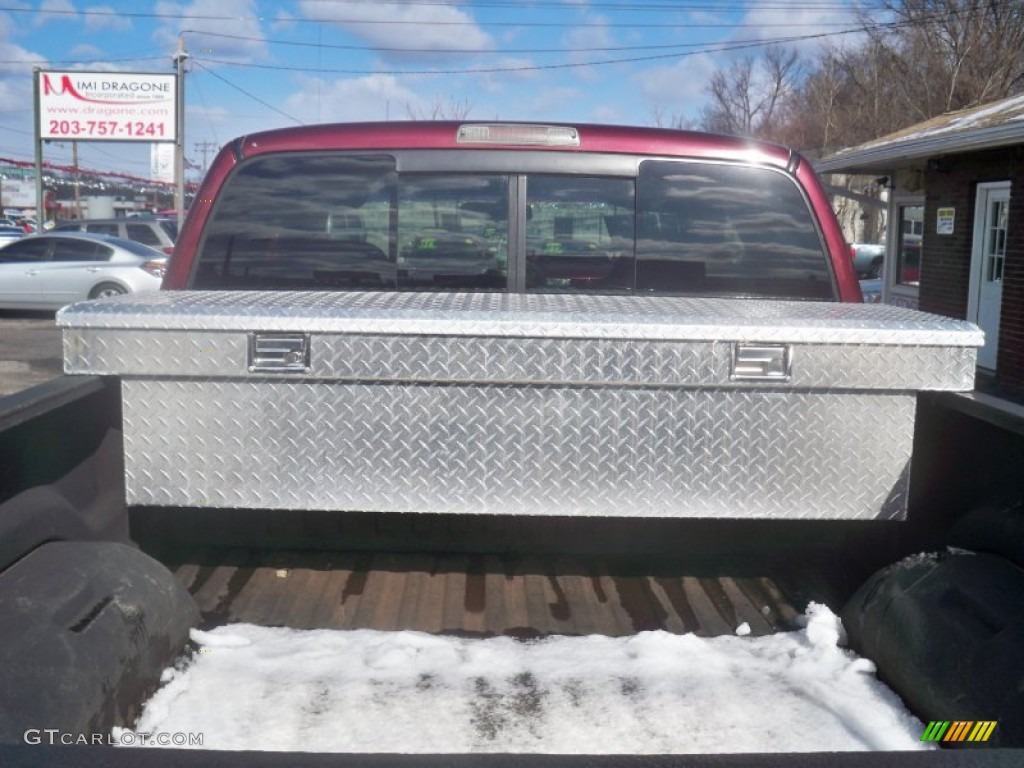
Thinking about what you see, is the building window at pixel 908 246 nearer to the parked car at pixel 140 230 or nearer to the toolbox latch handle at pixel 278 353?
the parked car at pixel 140 230

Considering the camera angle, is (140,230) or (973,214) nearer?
(973,214)

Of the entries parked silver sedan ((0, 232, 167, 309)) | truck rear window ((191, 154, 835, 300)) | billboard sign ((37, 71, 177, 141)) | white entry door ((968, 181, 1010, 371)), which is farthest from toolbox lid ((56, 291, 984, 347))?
billboard sign ((37, 71, 177, 141))

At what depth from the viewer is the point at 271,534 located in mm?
3303

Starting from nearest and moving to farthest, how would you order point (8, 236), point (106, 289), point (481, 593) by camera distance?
1. point (481, 593)
2. point (106, 289)
3. point (8, 236)

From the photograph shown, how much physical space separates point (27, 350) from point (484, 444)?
564 inches

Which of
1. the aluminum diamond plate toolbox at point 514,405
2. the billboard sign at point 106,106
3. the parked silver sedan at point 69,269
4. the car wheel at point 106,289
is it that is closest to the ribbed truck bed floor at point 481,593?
the aluminum diamond plate toolbox at point 514,405

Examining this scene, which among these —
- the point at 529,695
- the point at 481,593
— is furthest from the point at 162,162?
the point at 529,695

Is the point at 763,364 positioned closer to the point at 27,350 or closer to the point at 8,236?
the point at 27,350

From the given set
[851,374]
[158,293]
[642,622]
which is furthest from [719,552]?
[158,293]

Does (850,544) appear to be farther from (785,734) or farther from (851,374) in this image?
(785,734)

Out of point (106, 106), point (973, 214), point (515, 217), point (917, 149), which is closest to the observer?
point (515, 217)

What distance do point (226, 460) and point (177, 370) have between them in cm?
27

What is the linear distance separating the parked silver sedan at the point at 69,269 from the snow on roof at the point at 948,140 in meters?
12.3

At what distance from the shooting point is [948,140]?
43.1 ft
